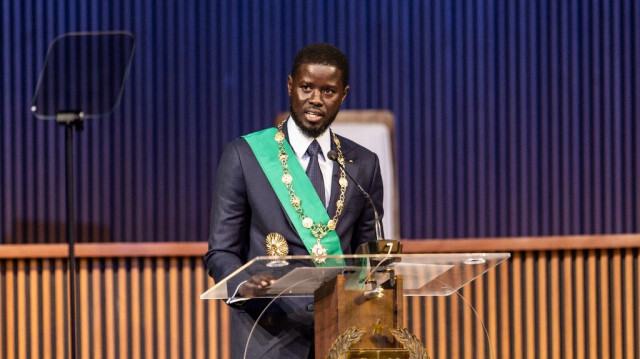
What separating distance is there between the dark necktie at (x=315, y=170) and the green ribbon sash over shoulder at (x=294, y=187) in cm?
3

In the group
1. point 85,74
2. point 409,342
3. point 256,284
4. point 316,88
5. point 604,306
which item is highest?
point 85,74

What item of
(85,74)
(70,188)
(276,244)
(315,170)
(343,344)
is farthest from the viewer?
(85,74)

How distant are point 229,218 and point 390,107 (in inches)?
79.1

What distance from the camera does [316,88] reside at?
2.49 m

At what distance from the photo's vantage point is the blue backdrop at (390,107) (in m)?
4.29

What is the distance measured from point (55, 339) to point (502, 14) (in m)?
2.45

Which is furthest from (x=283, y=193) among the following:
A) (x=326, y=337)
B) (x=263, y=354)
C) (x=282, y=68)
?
(x=282, y=68)

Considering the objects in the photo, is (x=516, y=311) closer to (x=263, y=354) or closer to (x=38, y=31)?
(x=263, y=354)

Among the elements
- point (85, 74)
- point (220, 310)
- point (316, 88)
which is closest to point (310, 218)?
point (316, 88)

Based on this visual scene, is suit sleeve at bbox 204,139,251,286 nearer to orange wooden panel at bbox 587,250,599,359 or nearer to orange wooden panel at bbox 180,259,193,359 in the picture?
orange wooden panel at bbox 180,259,193,359

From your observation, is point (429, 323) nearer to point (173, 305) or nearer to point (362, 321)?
point (173, 305)

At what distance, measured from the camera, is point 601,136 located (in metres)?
4.34

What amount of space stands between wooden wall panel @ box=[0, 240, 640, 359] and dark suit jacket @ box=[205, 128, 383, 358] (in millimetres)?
1615

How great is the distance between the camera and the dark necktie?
8.18 feet
